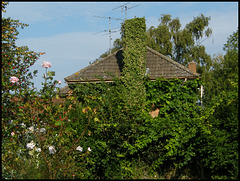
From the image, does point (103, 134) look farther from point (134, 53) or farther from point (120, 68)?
point (120, 68)

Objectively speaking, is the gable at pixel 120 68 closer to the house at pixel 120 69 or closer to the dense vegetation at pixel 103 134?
the house at pixel 120 69

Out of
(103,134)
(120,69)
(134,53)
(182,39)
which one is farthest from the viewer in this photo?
(182,39)

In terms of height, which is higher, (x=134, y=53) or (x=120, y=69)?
(x=134, y=53)

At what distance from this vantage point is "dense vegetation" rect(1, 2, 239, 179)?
6.28 m

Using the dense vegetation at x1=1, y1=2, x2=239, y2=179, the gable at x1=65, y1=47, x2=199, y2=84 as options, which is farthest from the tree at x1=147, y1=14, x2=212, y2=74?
the dense vegetation at x1=1, y1=2, x2=239, y2=179

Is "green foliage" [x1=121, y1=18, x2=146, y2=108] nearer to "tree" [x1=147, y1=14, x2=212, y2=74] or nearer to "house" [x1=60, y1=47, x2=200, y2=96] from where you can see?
"house" [x1=60, y1=47, x2=200, y2=96]

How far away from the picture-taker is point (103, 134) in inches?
297

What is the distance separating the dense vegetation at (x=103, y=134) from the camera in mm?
6281

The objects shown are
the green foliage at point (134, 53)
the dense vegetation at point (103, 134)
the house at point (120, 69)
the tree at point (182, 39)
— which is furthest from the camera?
the tree at point (182, 39)

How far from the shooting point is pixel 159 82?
31.3 feet

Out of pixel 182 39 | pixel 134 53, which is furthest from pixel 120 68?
pixel 182 39

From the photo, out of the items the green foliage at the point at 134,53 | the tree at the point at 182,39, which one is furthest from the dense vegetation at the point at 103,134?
the tree at the point at 182,39

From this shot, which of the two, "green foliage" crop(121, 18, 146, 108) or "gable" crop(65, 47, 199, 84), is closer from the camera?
"green foliage" crop(121, 18, 146, 108)

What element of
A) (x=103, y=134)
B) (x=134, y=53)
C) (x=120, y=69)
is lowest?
(x=103, y=134)
